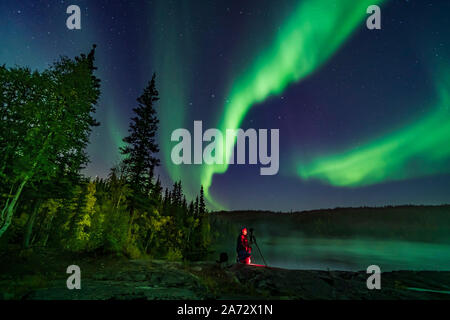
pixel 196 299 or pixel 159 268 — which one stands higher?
pixel 196 299

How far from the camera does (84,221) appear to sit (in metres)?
27.8

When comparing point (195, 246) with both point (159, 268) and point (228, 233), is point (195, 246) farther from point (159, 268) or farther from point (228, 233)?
point (228, 233)

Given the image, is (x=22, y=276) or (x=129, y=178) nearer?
(x=22, y=276)

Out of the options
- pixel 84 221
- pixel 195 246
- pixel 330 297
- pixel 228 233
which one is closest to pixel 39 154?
pixel 330 297

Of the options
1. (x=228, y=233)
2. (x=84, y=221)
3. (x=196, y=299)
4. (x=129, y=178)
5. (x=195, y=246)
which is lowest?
(x=228, y=233)

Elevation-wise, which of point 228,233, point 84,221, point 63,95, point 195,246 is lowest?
point 228,233

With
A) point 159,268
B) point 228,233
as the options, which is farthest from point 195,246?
point 228,233
